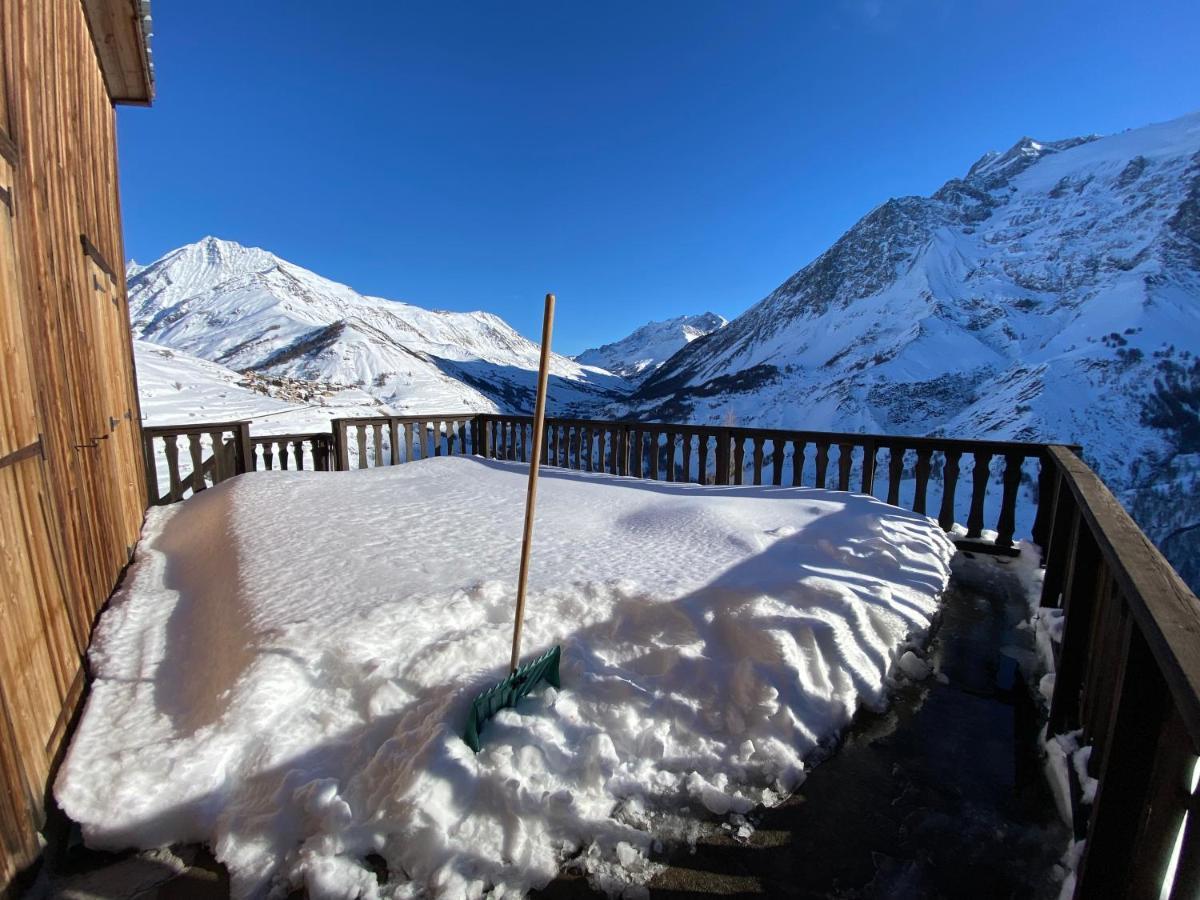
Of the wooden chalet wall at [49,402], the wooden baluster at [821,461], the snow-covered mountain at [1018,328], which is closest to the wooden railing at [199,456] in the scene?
the wooden chalet wall at [49,402]

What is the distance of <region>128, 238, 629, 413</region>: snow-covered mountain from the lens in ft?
145

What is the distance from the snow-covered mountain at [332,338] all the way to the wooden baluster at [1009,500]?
75.3 ft

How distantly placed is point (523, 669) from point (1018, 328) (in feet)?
289

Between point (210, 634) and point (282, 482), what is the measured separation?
2482 millimetres

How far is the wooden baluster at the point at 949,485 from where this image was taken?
14.2ft

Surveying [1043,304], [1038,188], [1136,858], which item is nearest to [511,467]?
[1136,858]

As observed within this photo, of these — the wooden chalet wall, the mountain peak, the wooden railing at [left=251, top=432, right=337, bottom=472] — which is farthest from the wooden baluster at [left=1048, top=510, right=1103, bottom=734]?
the mountain peak

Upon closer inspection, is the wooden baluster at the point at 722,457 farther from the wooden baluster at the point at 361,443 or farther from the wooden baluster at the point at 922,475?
the wooden baluster at the point at 361,443

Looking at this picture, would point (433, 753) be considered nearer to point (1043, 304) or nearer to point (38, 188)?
point (38, 188)

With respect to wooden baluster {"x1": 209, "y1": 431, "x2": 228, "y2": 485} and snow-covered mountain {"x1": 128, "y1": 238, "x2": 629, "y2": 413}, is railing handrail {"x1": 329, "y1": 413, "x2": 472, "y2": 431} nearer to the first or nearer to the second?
wooden baluster {"x1": 209, "y1": 431, "x2": 228, "y2": 485}

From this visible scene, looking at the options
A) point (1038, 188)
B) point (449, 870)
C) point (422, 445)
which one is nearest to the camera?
point (449, 870)

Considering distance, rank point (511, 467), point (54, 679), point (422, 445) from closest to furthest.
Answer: point (54, 679) < point (511, 467) < point (422, 445)

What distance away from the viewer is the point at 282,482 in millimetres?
4375

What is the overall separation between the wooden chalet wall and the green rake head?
3.69 feet
